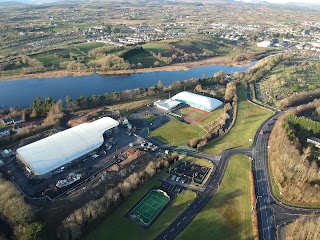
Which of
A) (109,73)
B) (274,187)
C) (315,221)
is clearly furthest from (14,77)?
(315,221)

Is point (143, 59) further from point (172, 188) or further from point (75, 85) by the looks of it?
point (172, 188)

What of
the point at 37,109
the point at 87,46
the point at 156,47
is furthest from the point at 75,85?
the point at 156,47

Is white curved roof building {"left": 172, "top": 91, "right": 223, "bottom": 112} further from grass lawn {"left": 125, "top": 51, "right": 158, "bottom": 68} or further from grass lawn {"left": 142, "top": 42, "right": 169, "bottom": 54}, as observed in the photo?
grass lawn {"left": 142, "top": 42, "right": 169, "bottom": 54}

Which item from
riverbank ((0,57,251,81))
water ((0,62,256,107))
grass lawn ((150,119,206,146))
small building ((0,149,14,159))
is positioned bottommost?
water ((0,62,256,107))

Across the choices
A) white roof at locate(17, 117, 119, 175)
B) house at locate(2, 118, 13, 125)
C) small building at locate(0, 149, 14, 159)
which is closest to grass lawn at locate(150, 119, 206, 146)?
white roof at locate(17, 117, 119, 175)

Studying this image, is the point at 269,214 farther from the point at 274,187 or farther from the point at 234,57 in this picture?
the point at 234,57

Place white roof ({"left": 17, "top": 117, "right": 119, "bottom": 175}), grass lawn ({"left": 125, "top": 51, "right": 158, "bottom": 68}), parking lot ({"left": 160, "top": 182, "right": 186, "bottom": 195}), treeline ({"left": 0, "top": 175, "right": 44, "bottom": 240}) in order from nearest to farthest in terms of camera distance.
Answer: treeline ({"left": 0, "top": 175, "right": 44, "bottom": 240})
parking lot ({"left": 160, "top": 182, "right": 186, "bottom": 195})
white roof ({"left": 17, "top": 117, "right": 119, "bottom": 175})
grass lawn ({"left": 125, "top": 51, "right": 158, "bottom": 68})

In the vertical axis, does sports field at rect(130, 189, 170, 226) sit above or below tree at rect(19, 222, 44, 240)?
below
